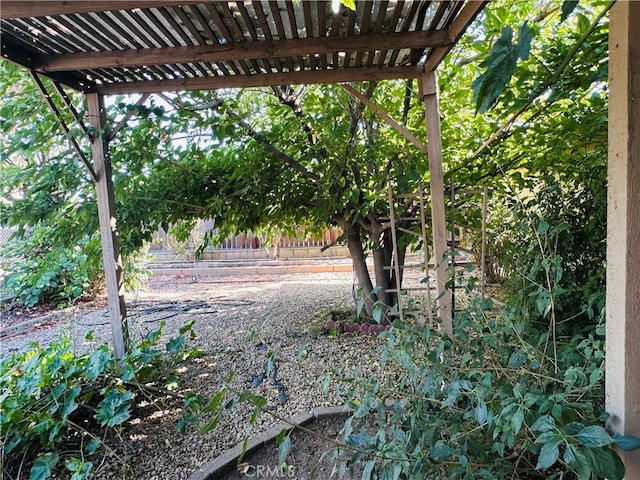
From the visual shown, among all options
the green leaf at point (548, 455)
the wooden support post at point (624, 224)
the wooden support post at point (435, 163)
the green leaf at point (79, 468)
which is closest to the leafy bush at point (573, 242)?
the wooden support post at point (435, 163)

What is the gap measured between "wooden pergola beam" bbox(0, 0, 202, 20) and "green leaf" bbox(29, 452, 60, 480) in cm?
190

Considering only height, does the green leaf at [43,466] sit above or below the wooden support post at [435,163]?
below

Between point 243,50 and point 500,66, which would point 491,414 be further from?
point 243,50

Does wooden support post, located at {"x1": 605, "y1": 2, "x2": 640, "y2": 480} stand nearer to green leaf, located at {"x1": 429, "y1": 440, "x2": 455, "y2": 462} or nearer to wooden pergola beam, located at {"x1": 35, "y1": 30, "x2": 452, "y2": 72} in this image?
green leaf, located at {"x1": 429, "y1": 440, "x2": 455, "y2": 462}

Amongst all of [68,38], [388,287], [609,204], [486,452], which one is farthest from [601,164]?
[68,38]

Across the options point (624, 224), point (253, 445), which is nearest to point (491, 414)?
point (624, 224)

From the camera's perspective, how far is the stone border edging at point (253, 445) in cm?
169

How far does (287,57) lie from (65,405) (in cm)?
229

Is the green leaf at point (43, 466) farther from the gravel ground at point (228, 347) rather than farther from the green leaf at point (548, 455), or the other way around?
the green leaf at point (548, 455)

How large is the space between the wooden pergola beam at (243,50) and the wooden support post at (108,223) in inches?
14.8

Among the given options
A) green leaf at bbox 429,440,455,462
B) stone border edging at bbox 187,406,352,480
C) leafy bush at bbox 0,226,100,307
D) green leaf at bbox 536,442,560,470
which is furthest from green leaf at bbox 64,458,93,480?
leafy bush at bbox 0,226,100,307

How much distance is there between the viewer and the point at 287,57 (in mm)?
2129

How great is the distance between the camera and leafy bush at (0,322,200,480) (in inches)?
68.6

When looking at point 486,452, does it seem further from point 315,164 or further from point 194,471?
point 315,164
